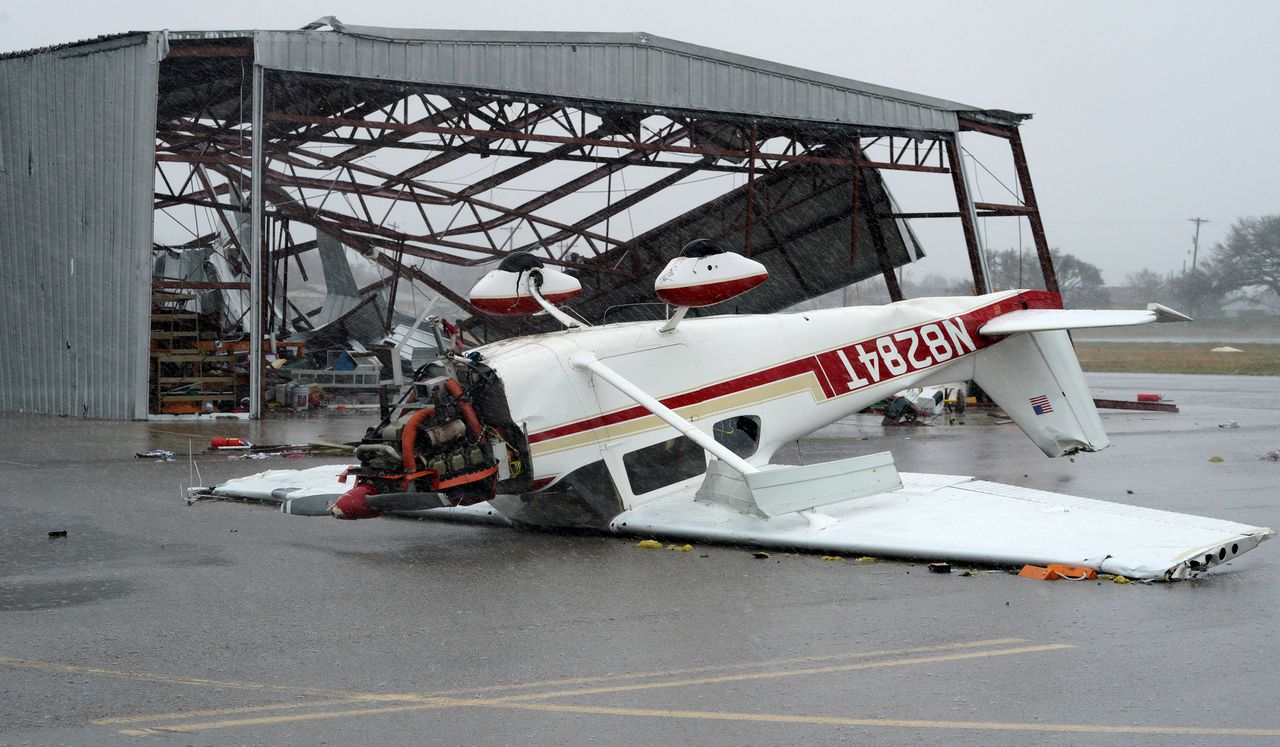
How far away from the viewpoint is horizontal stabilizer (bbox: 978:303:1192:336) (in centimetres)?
1234

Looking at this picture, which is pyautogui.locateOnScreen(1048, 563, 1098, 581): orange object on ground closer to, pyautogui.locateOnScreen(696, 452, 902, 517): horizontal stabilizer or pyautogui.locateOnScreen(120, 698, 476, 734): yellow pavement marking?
pyautogui.locateOnScreen(696, 452, 902, 517): horizontal stabilizer

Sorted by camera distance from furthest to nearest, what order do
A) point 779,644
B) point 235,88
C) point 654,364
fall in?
point 235,88 < point 654,364 < point 779,644

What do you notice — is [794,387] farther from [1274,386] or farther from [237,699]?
[1274,386]

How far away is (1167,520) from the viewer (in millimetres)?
9320

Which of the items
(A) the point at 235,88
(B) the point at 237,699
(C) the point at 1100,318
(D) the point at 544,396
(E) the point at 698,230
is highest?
(A) the point at 235,88

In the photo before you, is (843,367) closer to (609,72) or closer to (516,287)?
(516,287)

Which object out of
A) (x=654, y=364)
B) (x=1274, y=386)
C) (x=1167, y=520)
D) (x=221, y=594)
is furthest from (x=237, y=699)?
(x=1274, y=386)

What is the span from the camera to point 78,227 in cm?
2409

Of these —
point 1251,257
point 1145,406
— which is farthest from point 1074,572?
point 1251,257

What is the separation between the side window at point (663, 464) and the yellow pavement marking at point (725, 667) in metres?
4.19

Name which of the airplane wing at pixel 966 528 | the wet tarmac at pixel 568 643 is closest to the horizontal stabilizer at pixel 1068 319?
the wet tarmac at pixel 568 643

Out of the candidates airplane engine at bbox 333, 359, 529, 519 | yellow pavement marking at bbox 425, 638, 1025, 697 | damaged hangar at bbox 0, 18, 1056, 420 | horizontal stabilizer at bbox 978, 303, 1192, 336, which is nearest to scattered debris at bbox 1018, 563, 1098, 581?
yellow pavement marking at bbox 425, 638, 1025, 697

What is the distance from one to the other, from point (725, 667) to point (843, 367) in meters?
6.43

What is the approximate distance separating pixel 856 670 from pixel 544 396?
14.9 feet
